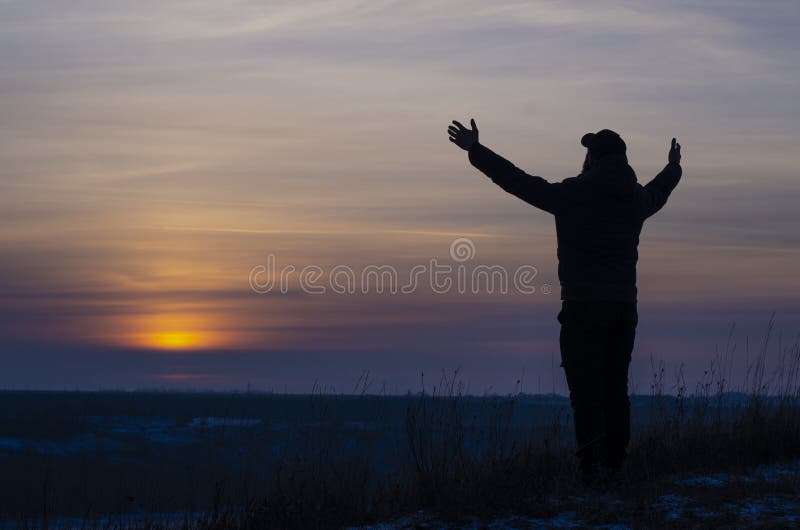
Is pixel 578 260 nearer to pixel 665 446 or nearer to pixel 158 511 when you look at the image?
pixel 665 446

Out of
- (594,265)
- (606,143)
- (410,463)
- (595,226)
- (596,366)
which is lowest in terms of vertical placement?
(410,463)

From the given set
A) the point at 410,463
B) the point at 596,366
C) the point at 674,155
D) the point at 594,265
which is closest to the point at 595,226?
the point at 594,265

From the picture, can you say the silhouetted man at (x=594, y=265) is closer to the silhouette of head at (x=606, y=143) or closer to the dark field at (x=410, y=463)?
the silhouette of head at (x=606, y=143)

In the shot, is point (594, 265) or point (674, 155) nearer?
Result: point (594, 265)

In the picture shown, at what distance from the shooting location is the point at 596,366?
22.6 feet

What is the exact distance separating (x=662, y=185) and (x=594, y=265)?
1.11 meters

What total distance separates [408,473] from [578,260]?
6.24ft

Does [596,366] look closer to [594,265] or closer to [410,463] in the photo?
[594,265]

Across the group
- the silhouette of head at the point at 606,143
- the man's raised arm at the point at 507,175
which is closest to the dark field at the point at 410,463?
the man's raised arm at the point at 507,175

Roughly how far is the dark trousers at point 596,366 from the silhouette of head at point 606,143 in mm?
1018

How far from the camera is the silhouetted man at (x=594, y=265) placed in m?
6.83

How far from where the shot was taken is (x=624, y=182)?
6.86m

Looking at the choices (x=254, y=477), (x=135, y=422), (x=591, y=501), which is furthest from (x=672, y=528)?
(x=135, y=422)

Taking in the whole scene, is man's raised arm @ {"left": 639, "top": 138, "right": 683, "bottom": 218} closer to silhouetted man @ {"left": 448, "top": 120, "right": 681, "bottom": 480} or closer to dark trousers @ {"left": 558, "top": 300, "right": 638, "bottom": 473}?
silhouetted man @ {"left": 448, "top": 120, "right": 681, "bottom": 480}
